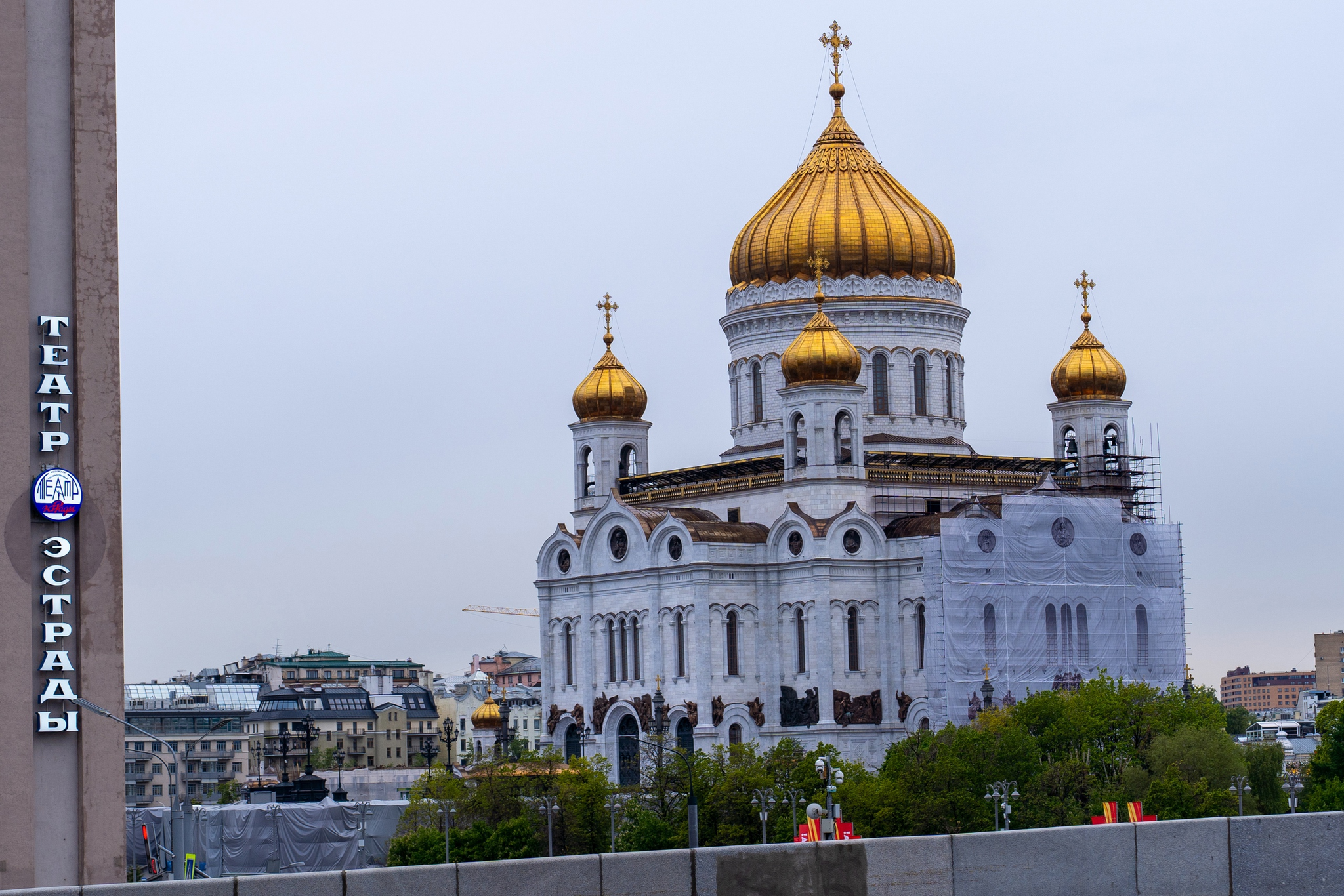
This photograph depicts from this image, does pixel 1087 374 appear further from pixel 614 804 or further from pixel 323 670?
pixel 323 670

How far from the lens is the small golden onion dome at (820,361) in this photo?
3017 inches

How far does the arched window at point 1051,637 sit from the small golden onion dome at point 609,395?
55.1ft

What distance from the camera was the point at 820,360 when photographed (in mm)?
76625

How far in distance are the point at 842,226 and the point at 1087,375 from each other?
34.0 ft

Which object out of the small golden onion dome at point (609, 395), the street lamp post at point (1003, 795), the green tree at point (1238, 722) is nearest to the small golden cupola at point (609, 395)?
the small golden onion dome at point (609, 395)

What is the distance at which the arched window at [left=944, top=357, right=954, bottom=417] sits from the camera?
83188 mm

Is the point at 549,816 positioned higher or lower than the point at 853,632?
lower

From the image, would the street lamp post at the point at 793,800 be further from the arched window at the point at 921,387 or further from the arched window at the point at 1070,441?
the arched window at the point at 1070,441

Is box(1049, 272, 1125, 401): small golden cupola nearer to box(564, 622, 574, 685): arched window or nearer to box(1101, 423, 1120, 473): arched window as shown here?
box(1101, 423, 1120, 473): arched window

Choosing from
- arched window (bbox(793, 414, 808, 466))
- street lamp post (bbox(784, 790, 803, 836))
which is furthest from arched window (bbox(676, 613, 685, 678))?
street lamp post (bbox(784, 790, 803, 836))

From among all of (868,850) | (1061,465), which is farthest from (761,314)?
(868,850)

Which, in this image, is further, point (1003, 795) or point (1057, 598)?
point (1057, 598)

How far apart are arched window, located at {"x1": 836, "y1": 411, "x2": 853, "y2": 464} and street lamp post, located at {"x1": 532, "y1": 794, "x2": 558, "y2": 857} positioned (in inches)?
638

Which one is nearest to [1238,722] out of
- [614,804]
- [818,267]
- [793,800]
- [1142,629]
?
[1142,629]
